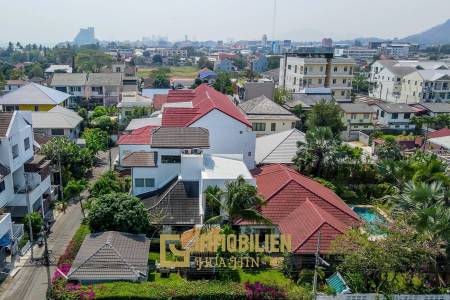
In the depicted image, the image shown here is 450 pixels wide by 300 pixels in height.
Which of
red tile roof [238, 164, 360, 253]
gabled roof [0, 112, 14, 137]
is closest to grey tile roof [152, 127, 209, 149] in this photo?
red tile roof [238, 164, 360, 253]

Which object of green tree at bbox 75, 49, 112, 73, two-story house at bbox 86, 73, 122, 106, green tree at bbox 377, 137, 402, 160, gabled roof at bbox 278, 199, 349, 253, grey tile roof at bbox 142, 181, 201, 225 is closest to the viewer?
gabled roof at bbox 278, 199, 349, 253

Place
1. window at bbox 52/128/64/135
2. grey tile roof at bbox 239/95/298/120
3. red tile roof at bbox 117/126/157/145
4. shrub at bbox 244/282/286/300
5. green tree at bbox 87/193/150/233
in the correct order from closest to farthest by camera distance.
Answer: shrub at bbox 244/282/286/300, green tree at bbox 87/193/150/233, red tile roof at bbox 117/126/157/145, window at bbox 52/128/64/135, grey tile roof at bbox 239/95/298/120

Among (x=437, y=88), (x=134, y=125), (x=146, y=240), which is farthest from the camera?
(x=437, y=88)

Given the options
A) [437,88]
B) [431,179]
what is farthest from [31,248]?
[437,88]

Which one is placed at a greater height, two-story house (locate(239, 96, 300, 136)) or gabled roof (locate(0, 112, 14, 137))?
gabled roof (locate(0, 112, 14, 137))

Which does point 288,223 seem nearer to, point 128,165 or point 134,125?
point 128,165

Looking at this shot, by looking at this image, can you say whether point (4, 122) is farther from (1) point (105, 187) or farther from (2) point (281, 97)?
(2) point (281, 97)

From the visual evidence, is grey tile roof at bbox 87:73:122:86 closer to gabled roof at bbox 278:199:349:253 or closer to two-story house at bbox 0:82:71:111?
two-story house at bbox 0:82:71:111
